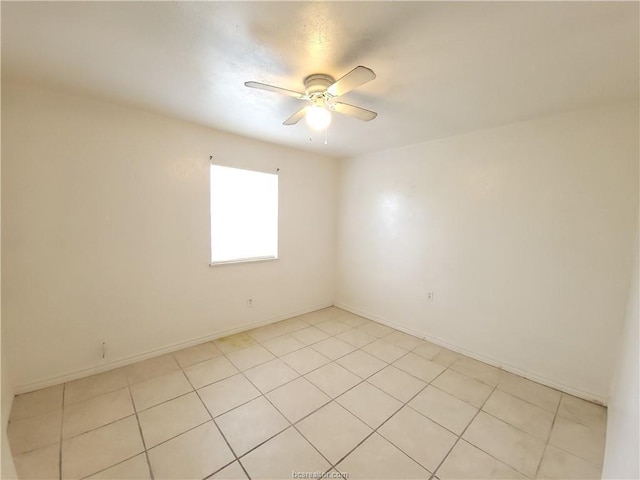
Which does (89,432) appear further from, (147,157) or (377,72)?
(377,72)

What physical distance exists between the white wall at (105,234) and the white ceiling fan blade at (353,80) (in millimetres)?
1783

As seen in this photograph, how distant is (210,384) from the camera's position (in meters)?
2.13

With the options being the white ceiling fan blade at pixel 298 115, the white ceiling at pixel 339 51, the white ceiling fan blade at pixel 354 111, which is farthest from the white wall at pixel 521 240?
the white ceiling fan blade at pixel 298 115

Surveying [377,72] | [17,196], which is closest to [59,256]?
[17,196]

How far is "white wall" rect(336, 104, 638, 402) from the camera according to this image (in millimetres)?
1965

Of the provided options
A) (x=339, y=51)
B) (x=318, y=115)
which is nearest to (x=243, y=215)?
(x=318, y=115)

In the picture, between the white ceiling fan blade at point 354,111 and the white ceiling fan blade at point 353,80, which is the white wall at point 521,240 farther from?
the white ceiling fan blade at point 353,80

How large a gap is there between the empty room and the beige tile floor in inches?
0.7

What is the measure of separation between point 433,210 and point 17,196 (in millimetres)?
3724

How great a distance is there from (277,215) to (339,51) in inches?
85.9

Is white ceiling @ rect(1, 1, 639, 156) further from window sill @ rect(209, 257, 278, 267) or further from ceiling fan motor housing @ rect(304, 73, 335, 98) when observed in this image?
window sill @ rect(209, 257, 278, 267)

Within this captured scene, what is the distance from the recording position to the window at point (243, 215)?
2.91 metres

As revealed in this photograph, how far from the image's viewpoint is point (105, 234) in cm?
221

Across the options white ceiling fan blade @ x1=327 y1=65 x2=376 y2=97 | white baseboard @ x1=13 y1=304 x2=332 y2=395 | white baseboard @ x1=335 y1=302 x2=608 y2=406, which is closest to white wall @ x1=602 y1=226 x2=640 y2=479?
white baseboard @ x1=335 y1=302 x2=608 y2=406
